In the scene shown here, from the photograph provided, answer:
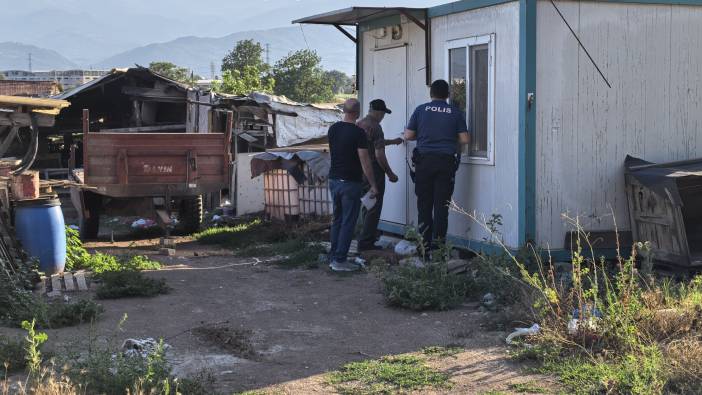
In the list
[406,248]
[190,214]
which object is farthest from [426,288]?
[190,214]

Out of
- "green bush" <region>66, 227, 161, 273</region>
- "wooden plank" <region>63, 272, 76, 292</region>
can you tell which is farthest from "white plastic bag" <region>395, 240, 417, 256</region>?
"wooden plank" <region>63, 272, 76, 292</region>

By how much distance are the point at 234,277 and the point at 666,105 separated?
519 centimetres

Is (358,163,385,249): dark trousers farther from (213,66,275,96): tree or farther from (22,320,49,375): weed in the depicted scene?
Answer: (213,66,275,96): tree

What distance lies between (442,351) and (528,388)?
3.71ft

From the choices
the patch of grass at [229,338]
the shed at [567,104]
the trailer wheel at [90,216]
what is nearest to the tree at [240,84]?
the trailer wheel at [90,216]

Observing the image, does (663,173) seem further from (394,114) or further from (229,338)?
(229,338)

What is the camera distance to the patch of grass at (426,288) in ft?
26.1

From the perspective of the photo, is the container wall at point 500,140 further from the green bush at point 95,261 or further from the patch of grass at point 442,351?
the green bush at point 95,261

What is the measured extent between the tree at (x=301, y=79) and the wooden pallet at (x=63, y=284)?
34010mm

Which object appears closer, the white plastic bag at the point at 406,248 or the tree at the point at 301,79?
the white plastic bag at the point at 406,248

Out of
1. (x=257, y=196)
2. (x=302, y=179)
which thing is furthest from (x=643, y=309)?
(x=257, y=196)

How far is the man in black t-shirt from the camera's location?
9.82m

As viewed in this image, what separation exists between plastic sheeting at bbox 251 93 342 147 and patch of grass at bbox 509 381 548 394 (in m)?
14.7

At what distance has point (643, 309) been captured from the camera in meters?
6.26
